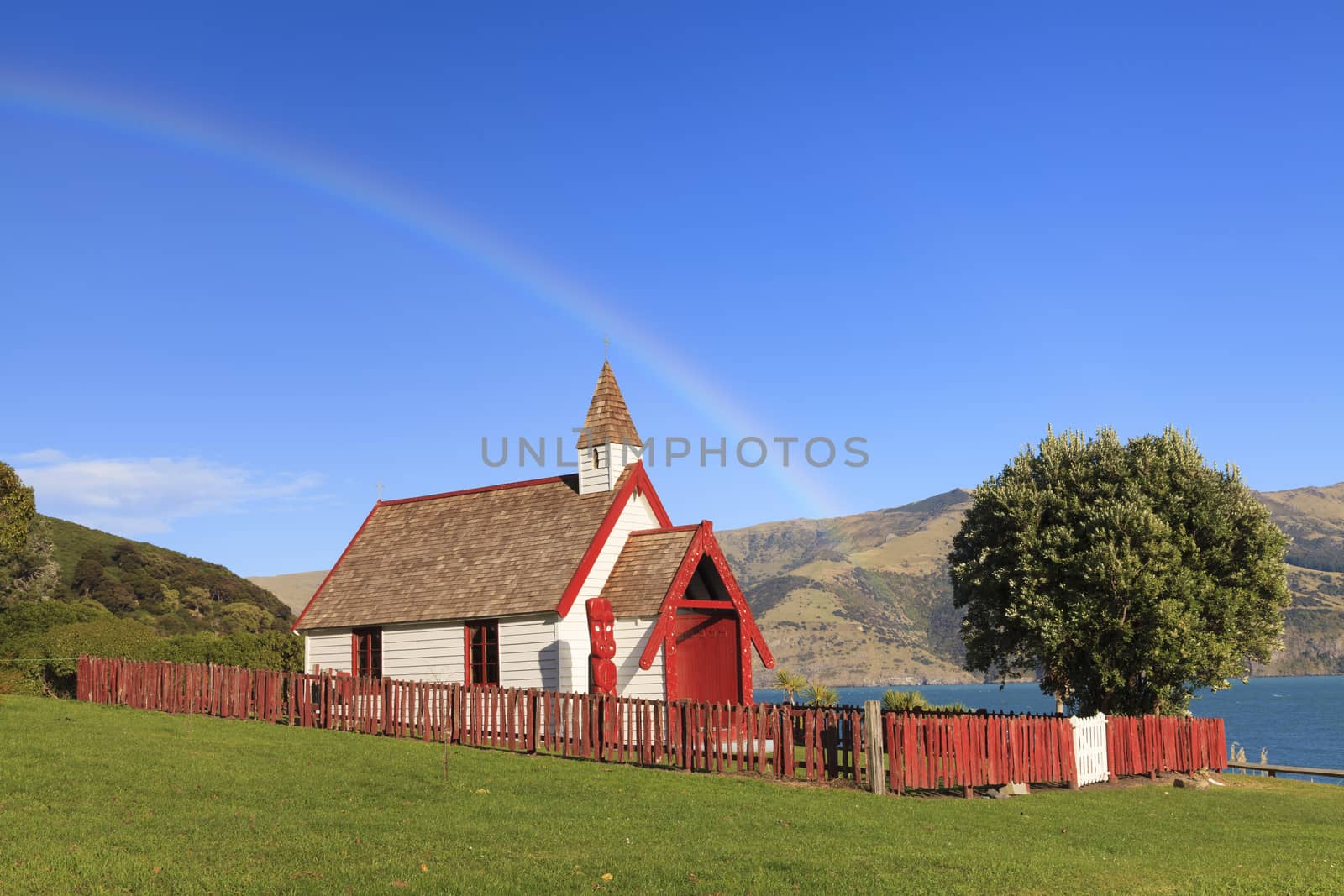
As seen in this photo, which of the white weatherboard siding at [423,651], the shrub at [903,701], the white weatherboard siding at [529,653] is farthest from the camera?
the shrub at [903,701]

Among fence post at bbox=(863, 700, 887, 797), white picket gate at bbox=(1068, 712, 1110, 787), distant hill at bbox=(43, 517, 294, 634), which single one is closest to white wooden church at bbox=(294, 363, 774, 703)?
fence post at bbox=(863, 700, 887, 797)

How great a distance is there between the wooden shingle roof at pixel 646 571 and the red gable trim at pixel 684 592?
16 centimetres

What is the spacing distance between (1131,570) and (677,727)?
47.9 ft

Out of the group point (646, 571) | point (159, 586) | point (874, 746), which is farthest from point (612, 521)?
point (159, 586)

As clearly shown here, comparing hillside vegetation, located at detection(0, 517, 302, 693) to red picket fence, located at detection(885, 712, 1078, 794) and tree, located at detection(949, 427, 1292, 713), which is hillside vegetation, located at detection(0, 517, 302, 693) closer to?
red picket fence, located at detection(885, 712, 1078, 794)

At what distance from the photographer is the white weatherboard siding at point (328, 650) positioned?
31.6 meters

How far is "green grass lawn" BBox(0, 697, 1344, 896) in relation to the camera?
11.4m

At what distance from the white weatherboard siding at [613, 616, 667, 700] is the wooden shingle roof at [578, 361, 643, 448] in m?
5.77

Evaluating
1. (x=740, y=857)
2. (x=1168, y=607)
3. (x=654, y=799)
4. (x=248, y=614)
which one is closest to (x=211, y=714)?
(x=654, y=799)

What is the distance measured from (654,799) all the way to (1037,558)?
1813 cm

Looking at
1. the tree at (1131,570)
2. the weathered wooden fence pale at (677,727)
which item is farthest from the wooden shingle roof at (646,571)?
the tree at (1131,570)

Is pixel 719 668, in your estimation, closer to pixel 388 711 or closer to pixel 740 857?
pixel 388 711

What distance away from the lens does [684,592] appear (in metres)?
27.5

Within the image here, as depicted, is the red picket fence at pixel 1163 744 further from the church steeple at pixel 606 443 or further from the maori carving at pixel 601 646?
the church steeple at pixel 606 443
